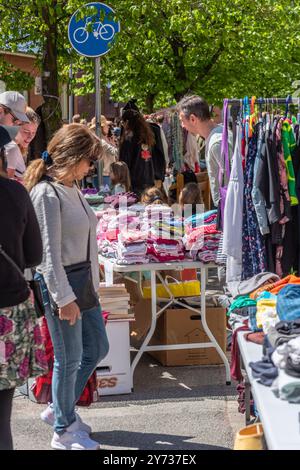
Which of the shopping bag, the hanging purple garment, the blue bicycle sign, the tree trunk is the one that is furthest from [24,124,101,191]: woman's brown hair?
the tree trunk

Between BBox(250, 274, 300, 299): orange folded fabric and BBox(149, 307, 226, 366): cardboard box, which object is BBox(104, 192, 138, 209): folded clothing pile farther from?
BBox(250, 274, 300, 299): orange folded fabric

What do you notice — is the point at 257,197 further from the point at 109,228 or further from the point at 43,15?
the point at 43,15

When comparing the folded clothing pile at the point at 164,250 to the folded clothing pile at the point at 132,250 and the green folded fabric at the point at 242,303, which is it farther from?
the green folded fabric at the point at 242,303

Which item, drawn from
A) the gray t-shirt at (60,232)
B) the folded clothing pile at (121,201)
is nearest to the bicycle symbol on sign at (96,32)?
the folded clothing pile at (121,201)

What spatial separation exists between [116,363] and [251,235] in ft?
4.38

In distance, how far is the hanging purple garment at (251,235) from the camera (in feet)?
17.7

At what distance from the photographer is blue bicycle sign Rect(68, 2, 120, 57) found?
8.49 meters

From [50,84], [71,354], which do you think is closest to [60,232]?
[71,354]

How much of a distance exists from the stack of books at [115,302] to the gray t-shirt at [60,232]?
1.29 metres

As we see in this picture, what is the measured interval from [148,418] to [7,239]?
2.18 m

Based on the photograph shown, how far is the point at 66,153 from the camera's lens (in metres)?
4.45

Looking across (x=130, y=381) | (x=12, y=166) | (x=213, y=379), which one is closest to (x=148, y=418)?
(x=130, y=381)

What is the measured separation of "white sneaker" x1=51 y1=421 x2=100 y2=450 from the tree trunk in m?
6.54

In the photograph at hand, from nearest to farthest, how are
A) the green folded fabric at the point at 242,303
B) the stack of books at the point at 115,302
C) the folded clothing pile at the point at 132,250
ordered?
the green folded fabric at the point at 242,303 < the stack of books at the point at 115,302 < the folded clothing pile at the point at 132,250
